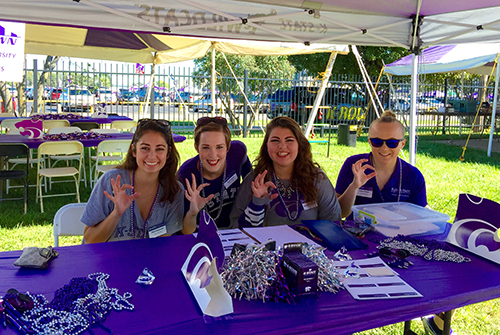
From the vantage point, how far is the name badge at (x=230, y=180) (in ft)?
9.12

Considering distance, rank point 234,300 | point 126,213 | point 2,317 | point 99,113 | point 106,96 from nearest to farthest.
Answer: point 2,317
point 234,300
point 126,213
point 99,113
point 106,96

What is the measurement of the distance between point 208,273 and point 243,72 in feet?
44.8

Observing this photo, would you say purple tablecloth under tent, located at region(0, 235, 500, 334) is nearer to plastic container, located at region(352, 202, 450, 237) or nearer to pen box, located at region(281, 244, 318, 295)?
pen box, located at region(281, 244, 318, 295)

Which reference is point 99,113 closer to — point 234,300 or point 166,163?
point 166,163

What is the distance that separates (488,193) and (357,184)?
15.9 feet

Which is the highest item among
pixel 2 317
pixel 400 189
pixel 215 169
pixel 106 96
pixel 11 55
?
pixel 106 96

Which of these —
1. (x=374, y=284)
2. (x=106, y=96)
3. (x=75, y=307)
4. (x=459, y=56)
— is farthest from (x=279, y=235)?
(x=106, y=96)

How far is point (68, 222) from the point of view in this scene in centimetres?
253

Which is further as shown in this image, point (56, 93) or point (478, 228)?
point (56, 93)

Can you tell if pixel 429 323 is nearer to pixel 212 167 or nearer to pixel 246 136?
pixel 212 167

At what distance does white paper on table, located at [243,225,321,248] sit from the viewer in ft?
6.70

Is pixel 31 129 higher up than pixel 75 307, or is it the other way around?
pixel 31 129

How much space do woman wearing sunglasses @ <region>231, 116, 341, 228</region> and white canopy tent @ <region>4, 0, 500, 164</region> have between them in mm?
1368

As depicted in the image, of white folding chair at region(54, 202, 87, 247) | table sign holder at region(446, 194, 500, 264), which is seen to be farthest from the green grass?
white folding chair at region(54, 202, 87, 247)
